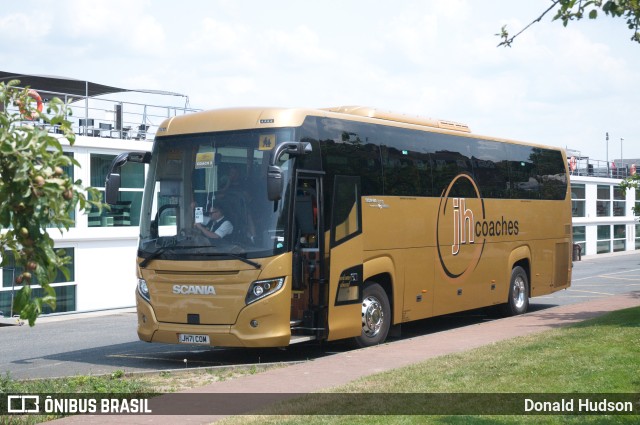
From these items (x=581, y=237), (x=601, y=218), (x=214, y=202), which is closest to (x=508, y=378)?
(x=214, y=202)

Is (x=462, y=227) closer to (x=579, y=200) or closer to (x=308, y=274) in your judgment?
(x=308, y=274)

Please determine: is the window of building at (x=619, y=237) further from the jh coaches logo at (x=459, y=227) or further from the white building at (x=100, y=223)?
the jh coaches logo at (x=459, y=227)

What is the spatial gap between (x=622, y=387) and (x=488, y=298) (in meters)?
9.88

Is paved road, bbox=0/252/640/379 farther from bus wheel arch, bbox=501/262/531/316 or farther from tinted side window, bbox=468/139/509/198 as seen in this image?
tinted side window, bbox=468/139/509/198

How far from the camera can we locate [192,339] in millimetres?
13156

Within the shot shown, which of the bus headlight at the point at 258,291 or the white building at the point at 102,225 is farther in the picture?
Result: the white building at the point at 102,225

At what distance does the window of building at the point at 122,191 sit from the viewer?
25938 millimetres

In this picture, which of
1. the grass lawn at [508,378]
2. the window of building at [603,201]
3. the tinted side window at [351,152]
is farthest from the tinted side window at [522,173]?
the window of building at [603,201]

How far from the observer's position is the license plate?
1311 centimetres

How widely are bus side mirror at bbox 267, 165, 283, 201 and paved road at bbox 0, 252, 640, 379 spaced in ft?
9.16

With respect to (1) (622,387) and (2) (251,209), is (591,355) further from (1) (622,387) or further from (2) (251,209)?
(2) (251,209)

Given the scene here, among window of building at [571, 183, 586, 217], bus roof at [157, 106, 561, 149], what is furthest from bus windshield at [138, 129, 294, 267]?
window of building at [571, 183, 586, 217]

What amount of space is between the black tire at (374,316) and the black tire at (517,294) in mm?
5673

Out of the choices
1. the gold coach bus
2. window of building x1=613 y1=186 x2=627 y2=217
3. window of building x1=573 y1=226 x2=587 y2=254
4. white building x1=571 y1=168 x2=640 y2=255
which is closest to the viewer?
A: the gold coach bus
